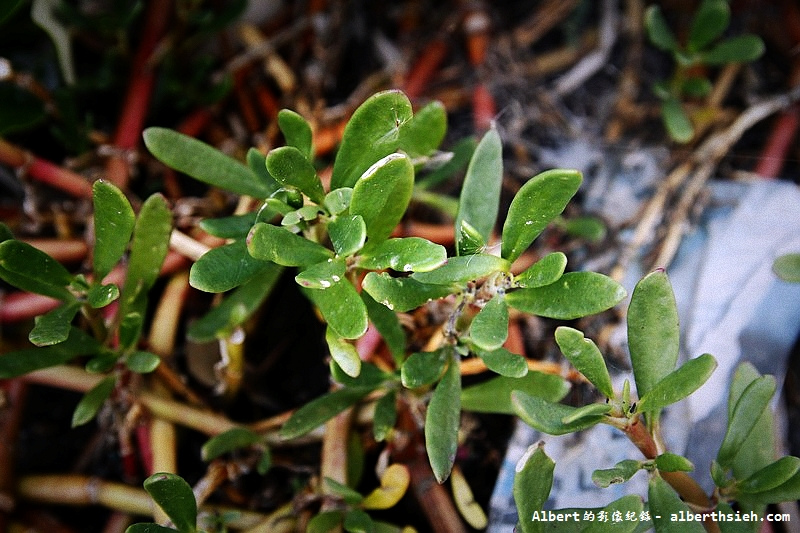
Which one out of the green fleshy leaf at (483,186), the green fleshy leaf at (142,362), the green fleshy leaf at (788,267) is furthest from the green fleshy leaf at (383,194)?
the green fleshy leaf at (788,267)

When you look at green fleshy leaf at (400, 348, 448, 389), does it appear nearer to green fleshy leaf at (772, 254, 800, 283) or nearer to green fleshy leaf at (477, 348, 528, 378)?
green fleshy leaf at (477, 348, 528, 378)

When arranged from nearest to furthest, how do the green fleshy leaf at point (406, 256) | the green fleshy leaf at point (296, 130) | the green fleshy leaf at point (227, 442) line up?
the green fleshy leaf at point (406, 256), the green fleshy leaf at point (296, 130), the green fleshy leaf at point (227, 442)

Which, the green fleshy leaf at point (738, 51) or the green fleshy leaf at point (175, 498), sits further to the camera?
the green fleshy leaf at point (738, 51)

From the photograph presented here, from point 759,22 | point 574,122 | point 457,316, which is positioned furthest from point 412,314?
point 759,22

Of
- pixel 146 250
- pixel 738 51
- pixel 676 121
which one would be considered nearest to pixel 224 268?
pixel 146 250

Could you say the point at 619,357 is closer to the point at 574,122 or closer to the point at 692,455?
the point at 692,455

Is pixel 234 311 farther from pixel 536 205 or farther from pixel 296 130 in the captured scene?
pixel 536 205

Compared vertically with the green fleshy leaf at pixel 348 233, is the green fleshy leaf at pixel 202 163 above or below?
above

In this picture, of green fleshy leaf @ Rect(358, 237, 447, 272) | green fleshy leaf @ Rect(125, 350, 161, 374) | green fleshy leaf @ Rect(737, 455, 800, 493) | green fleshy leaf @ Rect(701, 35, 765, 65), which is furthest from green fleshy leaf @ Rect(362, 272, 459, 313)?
green fleshy leaf @ Rect(701, 35, 765, 65)

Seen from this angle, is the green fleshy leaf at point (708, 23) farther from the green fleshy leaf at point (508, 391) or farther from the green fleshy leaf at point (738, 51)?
the green fleshy leaf at point (508, 391)
